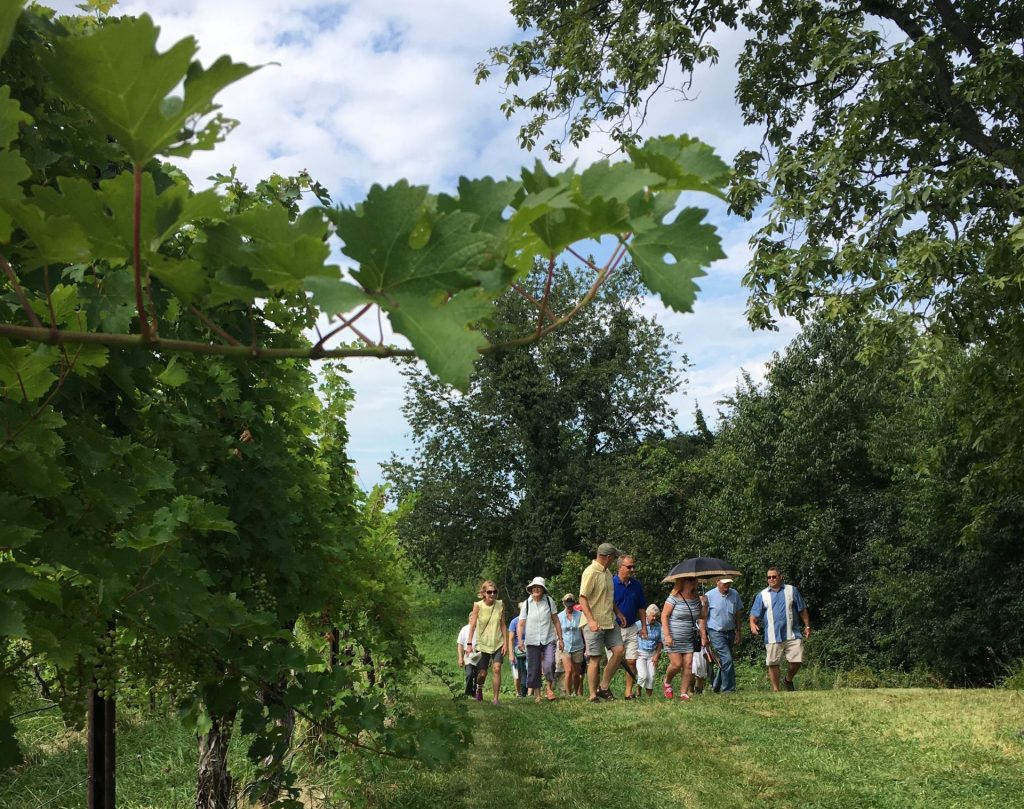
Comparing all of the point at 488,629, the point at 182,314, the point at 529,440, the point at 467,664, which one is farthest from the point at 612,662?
the point at 529,440

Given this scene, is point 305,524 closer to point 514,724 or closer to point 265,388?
point 265,388

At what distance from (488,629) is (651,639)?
2497mm

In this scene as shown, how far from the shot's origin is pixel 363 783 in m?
5.74

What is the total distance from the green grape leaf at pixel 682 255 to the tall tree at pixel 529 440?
88.0 feet

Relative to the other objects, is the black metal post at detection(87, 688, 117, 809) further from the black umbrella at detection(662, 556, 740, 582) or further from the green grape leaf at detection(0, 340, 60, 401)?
the black umbrella at detection(662, 556, 740, 582)

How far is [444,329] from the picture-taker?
0.71 meters

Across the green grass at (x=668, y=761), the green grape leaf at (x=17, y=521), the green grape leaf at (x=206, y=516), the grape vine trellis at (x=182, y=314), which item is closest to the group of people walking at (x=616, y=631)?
the green grass at (x=668, y=761)

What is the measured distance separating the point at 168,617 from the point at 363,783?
4.49 metres

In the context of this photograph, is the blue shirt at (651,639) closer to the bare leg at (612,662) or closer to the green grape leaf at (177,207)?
the bare leg at (612,662)

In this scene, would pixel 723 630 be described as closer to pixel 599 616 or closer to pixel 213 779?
pixel 599 616

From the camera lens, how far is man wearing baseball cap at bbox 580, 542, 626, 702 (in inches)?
374

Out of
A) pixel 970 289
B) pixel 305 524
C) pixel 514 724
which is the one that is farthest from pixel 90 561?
pixel 970 289

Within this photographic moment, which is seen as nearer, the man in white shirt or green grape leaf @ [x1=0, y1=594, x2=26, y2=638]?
green grape leaf @ [x1=0, y1=594, x2=26, y2=638]

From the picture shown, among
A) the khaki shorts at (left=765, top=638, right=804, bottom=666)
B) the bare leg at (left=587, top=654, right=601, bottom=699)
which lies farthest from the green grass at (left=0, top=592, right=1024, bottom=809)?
the khaki shorts at (left=765, top=638, right=804, bottom=666)
